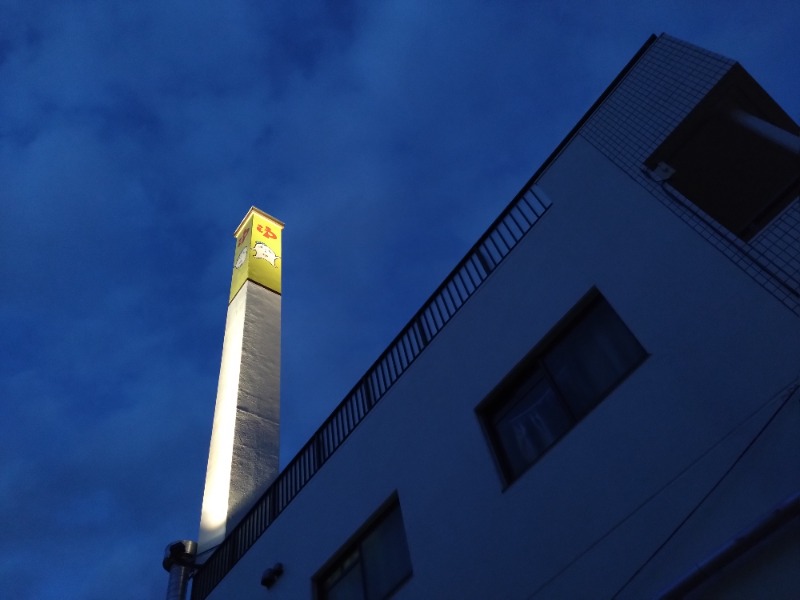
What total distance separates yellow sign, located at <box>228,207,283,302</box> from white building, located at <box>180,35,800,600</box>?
16.6 meters

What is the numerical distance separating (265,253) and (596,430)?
2415cm

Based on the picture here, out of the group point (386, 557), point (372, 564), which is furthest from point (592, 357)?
point (372, 564)

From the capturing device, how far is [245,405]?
1905 centimetres

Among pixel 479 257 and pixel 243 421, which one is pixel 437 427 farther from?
pixel 243 421

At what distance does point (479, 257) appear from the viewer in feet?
31.4

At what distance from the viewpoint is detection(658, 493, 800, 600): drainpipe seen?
4395 mm

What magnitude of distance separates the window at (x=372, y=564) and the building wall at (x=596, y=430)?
190 mm

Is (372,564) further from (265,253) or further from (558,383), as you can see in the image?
(265,253)

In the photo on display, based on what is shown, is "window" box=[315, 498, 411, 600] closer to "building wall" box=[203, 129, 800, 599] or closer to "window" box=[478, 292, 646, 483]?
"building wall" box=[203, 129, 800, 599]

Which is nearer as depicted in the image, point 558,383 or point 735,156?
point 558,383

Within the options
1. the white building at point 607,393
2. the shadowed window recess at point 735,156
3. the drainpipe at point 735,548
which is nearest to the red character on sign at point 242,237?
the white building at point 607,393

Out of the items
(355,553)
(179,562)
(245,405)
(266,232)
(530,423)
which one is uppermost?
(266,232)

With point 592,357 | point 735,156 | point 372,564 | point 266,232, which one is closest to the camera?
point 592,357

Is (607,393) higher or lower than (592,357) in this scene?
lower
